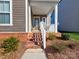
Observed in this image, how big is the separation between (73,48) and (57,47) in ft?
3.33

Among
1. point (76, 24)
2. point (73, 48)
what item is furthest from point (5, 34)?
point (76, 24)

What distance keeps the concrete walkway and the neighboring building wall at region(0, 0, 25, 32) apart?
3.00 metres

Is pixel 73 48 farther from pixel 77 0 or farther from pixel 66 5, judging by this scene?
pixel 66 5

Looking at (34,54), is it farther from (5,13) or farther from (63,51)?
(5,13)

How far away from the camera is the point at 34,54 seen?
12.2 metres

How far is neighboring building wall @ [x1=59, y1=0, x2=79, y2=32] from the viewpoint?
2981 cm

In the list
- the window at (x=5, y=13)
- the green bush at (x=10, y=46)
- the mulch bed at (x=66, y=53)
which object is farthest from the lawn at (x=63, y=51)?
the window at (x=5, y=13)

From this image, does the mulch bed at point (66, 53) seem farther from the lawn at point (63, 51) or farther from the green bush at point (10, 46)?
the green bush at point (10, 46)

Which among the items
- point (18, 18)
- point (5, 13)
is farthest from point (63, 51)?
point (5, 13)

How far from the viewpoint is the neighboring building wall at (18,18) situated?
15.7 metres

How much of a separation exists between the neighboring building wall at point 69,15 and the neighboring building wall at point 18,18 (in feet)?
48.3

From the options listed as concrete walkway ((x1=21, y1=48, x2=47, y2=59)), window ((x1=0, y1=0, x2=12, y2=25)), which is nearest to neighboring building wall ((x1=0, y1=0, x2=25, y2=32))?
window ((x1=0, y1=0, x2=12, y2=25))

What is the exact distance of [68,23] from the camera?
31844mm

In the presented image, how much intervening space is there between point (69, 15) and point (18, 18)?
16999mm
